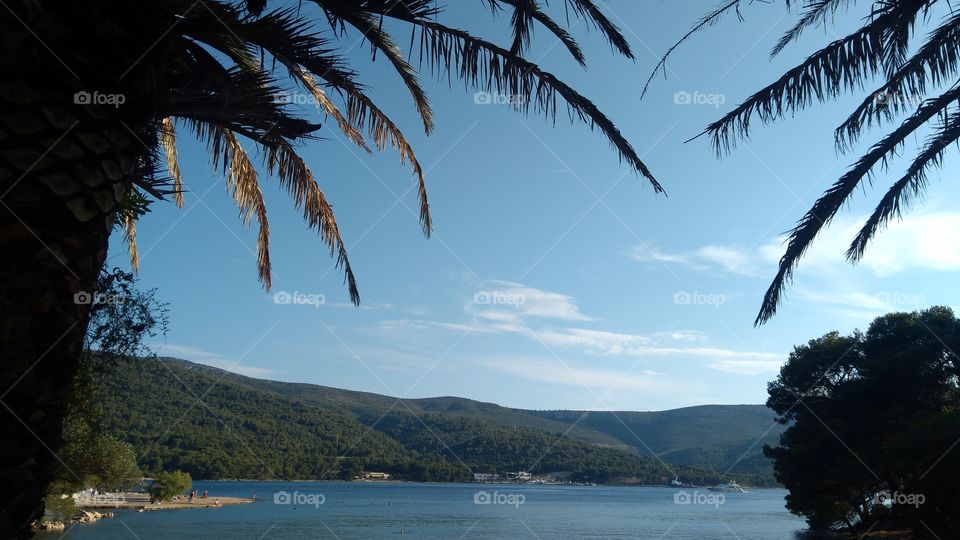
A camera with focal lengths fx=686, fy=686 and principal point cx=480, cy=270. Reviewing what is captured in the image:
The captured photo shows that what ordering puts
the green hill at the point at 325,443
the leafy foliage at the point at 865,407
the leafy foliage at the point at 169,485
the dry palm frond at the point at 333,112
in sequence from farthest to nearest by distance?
1. the green hill at the point at 325,443
2. the leafy foliage at the point at 169,485
3. the leafy foliage at the point at 865,407
4. the dry palm frond at the point at 333,112

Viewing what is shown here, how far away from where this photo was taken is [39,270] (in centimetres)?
309

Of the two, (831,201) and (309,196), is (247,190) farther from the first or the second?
(831,201)

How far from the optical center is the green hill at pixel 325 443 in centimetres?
9647

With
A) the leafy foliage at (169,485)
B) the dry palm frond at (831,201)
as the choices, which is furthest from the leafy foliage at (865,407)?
the leafy foliage at (169,485)

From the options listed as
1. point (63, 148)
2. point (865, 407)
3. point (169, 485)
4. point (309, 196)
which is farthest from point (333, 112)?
point (169, 485)

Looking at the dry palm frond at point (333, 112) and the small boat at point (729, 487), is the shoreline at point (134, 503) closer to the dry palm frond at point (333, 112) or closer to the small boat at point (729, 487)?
the dry palm frond at point (333, 112)

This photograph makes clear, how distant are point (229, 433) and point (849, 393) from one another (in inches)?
4076

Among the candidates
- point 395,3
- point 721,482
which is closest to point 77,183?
point 395,3

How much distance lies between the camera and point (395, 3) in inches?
197

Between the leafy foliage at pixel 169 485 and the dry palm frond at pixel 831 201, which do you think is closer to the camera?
the dry palm frond at pixel 831 201

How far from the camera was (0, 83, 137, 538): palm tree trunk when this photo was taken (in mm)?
2988

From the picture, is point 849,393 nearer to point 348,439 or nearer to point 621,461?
point 348,439

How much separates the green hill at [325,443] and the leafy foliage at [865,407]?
166 ft

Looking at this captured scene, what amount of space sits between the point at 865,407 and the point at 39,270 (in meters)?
39.0
